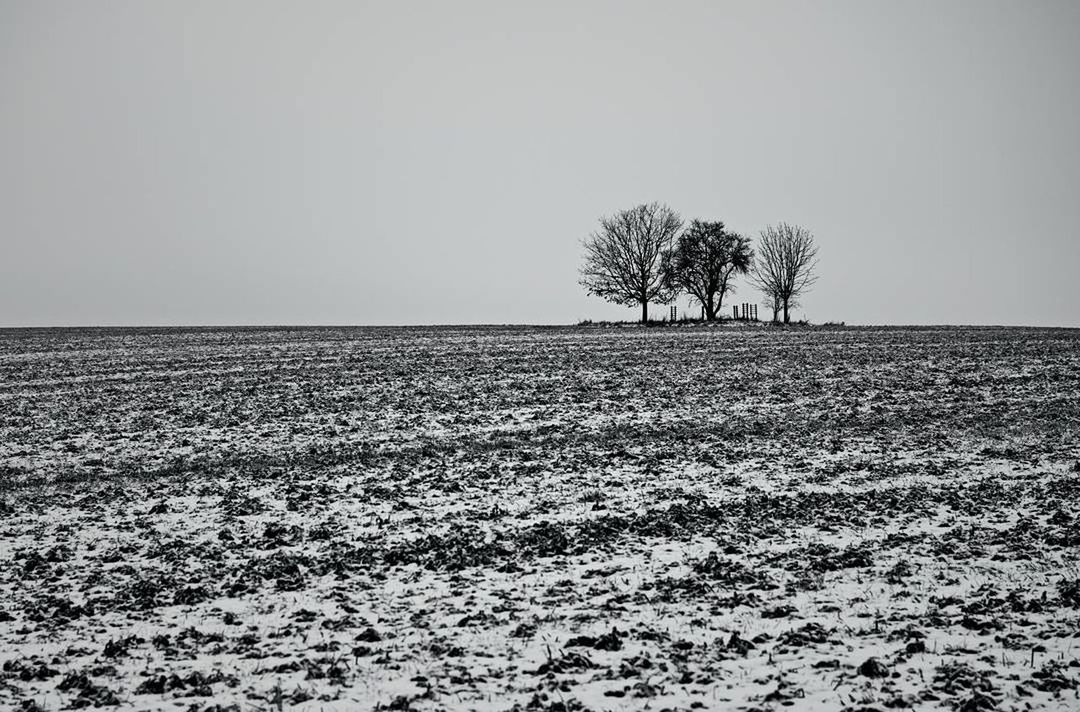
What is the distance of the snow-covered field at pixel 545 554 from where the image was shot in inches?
227

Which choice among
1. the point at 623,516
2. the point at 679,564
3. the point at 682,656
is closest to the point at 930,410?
the point at 623,516

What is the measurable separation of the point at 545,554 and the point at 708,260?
82328mm

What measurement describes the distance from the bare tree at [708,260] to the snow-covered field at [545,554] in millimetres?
67280

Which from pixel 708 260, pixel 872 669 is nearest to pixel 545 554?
pixel 872 669

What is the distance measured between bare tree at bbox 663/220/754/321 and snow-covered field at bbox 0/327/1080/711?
67.3 meters

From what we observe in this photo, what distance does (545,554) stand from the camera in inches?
341

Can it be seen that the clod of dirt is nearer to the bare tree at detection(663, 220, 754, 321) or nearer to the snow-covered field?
the snow-covered field

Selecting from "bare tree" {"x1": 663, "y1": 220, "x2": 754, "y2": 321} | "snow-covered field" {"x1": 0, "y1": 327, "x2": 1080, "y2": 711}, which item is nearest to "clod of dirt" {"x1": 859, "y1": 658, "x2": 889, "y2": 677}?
"snow-covered field" {"x1": 0, "y1": 327, "x2": 1080, "y2": 711}

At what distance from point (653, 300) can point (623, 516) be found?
2976 inches

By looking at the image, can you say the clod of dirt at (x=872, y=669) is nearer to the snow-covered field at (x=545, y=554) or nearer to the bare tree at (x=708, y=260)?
the snow-covered field at (x=545, y=554)

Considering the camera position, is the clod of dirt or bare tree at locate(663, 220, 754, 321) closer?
the clod of dirt

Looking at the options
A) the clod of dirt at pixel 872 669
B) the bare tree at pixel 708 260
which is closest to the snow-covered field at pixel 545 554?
the clod of dirt at pixel 872 669

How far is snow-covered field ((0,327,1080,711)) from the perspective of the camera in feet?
18.9

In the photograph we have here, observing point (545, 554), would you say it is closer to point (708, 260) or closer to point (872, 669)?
point (872, 669)
